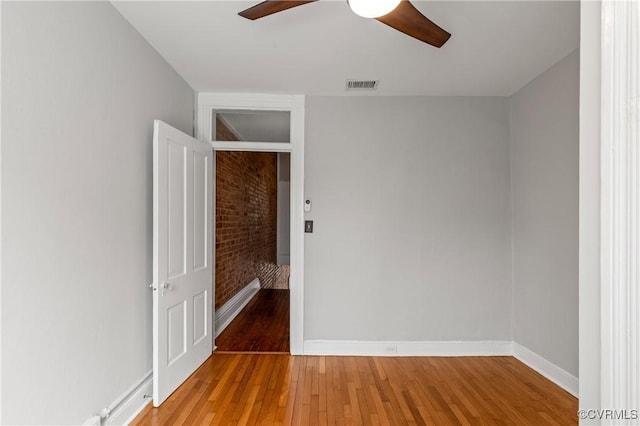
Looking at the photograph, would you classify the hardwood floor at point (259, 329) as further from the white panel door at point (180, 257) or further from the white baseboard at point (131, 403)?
the white baseboard at point (131, 403)

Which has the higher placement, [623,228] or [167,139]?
[167,139]

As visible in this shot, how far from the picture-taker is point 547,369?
112 inches

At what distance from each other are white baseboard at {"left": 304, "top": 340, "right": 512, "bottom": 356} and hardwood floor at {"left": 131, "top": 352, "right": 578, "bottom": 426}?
8 cm

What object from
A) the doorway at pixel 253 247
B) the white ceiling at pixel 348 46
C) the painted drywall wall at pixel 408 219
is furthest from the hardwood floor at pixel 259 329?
the white ceiling at pixel 348 46

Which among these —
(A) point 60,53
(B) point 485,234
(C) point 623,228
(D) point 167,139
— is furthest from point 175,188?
(B) point 485,234

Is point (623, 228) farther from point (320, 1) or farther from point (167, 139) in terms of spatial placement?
point (167, 139)

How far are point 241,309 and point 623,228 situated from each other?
4.76 metres

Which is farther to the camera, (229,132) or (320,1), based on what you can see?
(229,132)

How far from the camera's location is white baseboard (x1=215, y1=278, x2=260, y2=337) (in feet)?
12.9

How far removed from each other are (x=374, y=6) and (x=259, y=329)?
351cm

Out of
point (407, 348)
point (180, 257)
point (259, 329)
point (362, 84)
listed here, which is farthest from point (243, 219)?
point (407, 348)

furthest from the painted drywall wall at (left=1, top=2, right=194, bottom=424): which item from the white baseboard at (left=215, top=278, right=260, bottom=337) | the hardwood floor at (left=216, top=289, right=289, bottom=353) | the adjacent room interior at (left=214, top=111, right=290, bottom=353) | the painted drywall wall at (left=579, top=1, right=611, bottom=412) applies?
the painted drywall wall at (left=579, top=1, right=611, bottom=412)

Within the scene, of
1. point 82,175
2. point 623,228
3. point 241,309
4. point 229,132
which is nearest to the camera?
point 623,228

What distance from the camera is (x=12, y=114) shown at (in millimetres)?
1383
